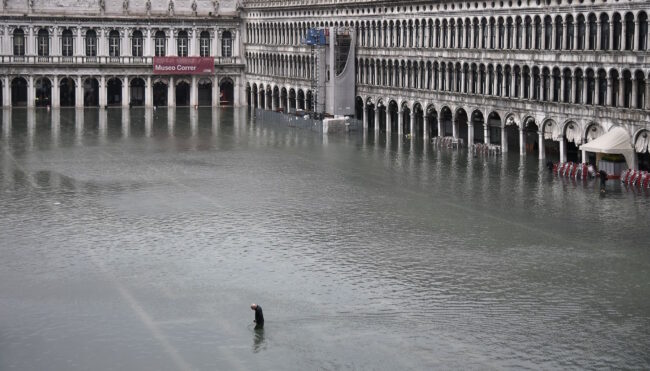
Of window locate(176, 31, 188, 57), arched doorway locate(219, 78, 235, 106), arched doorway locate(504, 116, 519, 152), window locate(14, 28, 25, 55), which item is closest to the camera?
arched doorway locate(504, 116, 519, 152)

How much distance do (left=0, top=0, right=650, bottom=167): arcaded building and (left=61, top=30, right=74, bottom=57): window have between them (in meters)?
0.18

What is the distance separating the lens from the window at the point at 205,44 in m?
154

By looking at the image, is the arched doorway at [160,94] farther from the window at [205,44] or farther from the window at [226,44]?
the window at [226,44]

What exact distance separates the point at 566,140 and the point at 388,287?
139 ft

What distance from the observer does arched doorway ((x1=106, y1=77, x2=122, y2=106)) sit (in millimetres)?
151750

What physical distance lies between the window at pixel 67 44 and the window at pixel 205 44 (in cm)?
1758

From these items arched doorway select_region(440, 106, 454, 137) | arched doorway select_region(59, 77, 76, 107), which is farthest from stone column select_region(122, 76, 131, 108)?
arched doorway select_region(440, 106, 454, 137)

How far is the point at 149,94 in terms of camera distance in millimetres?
150250

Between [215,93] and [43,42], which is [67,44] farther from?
[215,93]

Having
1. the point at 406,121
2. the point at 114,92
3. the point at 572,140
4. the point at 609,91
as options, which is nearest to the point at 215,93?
the point at 114,92

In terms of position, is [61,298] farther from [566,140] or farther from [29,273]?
[566,140]

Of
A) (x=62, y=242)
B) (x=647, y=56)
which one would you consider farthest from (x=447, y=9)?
(x=62, y=242)

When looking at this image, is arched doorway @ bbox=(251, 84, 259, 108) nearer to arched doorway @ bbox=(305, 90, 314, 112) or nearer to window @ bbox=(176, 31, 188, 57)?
window @ bbox=(176, 31, 188, 57)

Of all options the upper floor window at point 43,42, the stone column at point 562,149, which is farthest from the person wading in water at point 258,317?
the upper floor window at point 43,42
